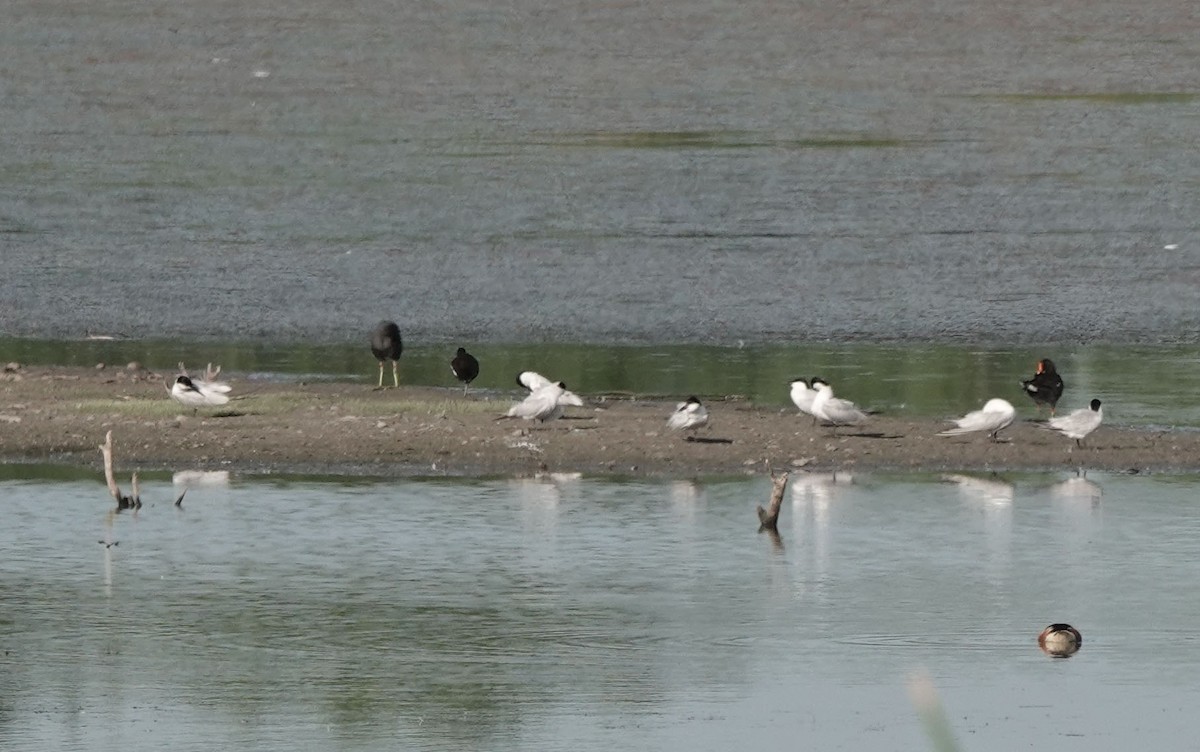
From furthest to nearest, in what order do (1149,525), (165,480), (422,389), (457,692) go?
(422,389)
(165,480)
(1149,525)
(457,692)

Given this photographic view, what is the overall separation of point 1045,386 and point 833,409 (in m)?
1.71

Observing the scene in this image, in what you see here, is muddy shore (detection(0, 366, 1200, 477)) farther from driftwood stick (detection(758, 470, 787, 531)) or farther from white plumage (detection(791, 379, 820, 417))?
driftwood stick (detection(758, 470, 787, 531))

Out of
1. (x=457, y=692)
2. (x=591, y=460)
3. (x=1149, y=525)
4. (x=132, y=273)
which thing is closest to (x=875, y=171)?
(x=132, y=273)

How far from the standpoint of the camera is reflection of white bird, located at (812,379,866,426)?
17094mm

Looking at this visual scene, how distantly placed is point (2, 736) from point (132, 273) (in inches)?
539

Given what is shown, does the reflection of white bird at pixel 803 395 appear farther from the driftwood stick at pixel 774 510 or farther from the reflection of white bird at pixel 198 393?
the reflection of white bird at pixel 198 393

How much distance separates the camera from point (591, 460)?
16812 millimetres

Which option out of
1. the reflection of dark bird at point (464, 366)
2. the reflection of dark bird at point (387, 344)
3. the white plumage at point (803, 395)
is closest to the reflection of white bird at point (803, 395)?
the white plumage at point (803, 395)

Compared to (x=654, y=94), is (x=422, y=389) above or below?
below

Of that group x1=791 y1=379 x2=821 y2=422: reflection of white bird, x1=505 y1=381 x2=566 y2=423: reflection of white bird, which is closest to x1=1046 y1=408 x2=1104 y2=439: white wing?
x1=791 y1=379 x2=821 y2=422: reflection of white bird

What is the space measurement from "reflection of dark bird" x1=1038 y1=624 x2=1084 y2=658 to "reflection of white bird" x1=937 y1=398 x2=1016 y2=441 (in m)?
5.35

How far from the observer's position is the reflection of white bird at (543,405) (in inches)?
680

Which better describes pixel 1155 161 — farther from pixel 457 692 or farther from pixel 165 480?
pixel 457 692

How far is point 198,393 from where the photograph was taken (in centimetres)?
1792
